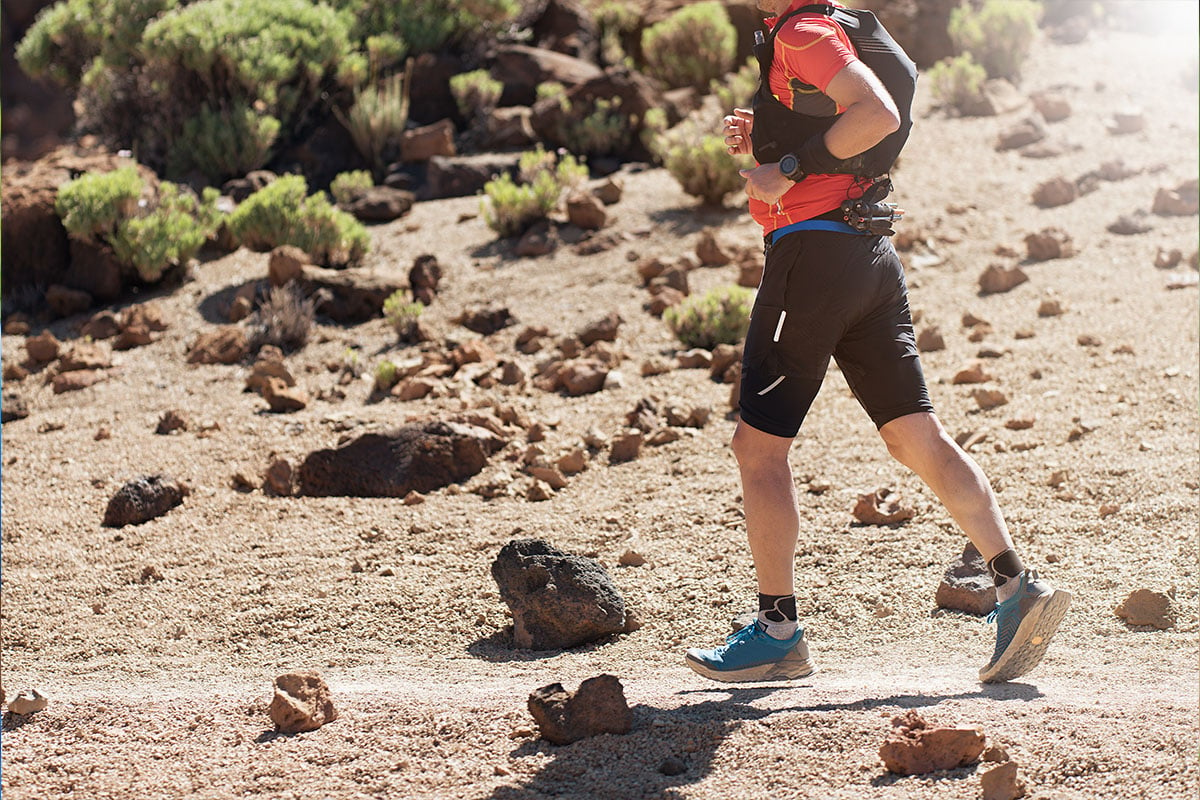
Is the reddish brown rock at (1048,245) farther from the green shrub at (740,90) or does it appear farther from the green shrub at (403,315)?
the green shrub at (403,315)

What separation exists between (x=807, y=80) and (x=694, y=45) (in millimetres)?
10114

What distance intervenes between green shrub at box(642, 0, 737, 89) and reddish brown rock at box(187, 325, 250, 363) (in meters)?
6.50

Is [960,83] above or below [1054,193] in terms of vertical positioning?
above

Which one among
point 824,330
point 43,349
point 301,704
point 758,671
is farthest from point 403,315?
point 824,330

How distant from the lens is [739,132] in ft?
11.1

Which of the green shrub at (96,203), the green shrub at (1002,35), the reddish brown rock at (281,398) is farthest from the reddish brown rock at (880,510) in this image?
the green shrub at (1002,35)

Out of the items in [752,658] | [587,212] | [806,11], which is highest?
[806,11]

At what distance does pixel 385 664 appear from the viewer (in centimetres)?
393

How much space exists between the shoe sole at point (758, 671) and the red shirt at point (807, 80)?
1149mm

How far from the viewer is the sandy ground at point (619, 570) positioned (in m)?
2.94

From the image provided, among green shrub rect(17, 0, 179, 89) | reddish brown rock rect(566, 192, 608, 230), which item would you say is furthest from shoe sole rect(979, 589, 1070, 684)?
green shrub rect(17, 0, 179, 89)

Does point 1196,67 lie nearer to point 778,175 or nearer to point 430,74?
point 430,74

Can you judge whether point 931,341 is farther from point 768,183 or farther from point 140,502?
point 140,502

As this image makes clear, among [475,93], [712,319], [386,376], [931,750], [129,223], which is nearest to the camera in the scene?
[931,750]
